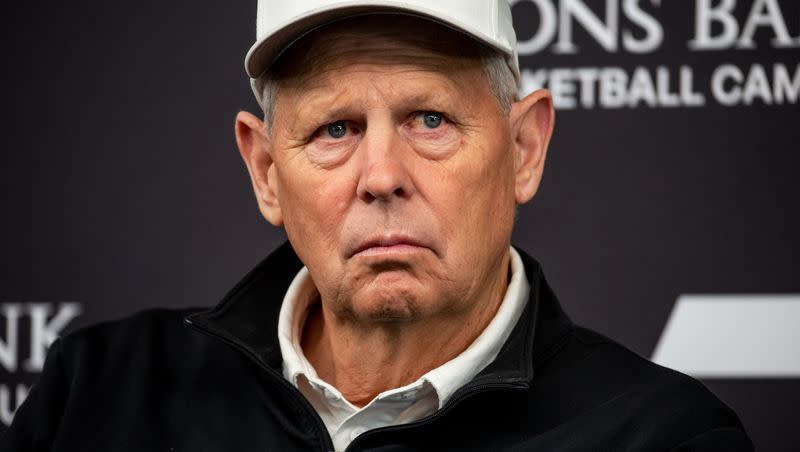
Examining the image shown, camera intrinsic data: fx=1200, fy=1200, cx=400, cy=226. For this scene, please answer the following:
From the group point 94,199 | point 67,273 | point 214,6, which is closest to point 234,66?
point 214,6

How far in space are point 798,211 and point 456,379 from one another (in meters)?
1.04

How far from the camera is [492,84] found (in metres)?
1.79

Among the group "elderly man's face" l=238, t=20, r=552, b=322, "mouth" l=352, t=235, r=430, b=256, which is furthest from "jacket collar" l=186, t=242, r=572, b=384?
"mouth" l=352, t=235, r=430, b=256

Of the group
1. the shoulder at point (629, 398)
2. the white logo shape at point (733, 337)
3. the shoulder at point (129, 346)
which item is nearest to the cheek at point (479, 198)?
the shoulder at point (629, 398)

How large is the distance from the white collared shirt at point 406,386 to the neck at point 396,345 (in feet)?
0.08

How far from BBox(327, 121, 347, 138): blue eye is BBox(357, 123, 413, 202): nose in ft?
0.20

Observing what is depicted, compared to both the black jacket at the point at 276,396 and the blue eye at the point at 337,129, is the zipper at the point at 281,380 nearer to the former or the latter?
the black jacket at the point at 276,396

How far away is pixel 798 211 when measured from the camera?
246cm

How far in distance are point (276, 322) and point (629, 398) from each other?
0.59 m

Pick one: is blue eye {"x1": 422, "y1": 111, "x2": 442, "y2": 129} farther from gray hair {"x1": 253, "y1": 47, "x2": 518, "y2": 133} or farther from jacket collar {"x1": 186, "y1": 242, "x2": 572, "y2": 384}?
jacket collar {"x1": 186, "y1": 242, "x2": 572, "y2": 384}

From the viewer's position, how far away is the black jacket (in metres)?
1.71

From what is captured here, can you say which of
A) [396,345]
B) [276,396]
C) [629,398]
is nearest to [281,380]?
[276,396]

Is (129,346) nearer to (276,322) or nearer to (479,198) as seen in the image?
(276,322)

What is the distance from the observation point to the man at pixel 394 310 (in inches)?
66.7
